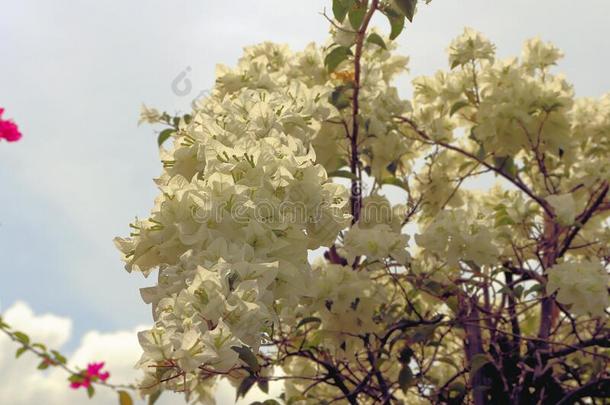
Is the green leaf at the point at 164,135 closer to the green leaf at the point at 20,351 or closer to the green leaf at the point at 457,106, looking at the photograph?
the green leaf at the point at 20,351

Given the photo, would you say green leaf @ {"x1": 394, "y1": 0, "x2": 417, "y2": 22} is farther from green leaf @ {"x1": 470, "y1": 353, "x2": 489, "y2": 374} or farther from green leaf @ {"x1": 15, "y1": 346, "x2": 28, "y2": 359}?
green leaf @ {"x1": 15, "y1": 346, "x2": 28, "y2": 359}

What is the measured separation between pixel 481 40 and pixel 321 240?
5.54 ft

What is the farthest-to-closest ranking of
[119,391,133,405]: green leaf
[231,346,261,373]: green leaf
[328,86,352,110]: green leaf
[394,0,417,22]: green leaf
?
[119,391,133,405]: green leaf < [328,86,352,110]: green leaf < [394,0,417,22]: green leaf < [231,346,261,373]: green leaf

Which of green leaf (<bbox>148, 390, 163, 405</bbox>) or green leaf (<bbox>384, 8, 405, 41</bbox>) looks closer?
green leaf (<bbox>384, 8, 405, 41</bbox>)

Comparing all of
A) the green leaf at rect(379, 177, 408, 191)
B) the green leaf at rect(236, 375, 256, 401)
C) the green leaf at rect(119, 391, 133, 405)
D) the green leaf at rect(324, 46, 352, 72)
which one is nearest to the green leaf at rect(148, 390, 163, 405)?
the green leaf at rect(119, 391, 133, 405)

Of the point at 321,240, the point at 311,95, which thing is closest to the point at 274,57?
the point at 311,95

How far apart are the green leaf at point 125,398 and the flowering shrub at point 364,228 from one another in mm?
238

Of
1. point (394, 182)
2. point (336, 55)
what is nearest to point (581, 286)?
point (394, 182)

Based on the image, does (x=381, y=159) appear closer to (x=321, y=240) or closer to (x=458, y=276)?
(x=458, y=276)

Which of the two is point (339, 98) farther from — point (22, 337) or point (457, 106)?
point (22, 337)

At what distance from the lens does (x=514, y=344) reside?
2498 mm

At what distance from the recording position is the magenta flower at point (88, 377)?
2615 millimetres

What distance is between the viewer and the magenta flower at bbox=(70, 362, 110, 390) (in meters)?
2.62

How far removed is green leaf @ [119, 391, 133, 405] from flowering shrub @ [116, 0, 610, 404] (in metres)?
0.24
